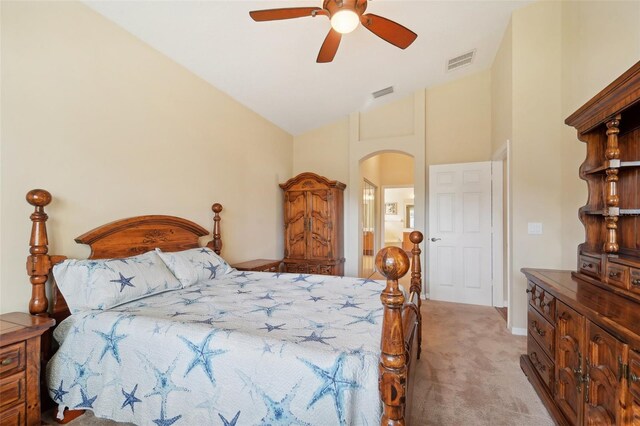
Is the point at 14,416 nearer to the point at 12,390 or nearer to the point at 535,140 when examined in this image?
the point at 12,390

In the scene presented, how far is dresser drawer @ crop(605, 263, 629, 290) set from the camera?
1.54m

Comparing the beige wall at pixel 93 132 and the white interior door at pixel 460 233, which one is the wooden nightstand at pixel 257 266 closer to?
the beige wall at pixel 93 132

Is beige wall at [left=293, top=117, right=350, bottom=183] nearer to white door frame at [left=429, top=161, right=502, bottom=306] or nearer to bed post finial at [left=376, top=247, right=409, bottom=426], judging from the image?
white door frame at [left=429, top=161, right=502, bottom=306]

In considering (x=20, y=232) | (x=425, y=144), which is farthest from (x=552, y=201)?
(x=20, y=232)

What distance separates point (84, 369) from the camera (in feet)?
5.28

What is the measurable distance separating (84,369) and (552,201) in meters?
4.18

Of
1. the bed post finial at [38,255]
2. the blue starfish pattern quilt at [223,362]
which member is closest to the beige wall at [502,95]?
the blue starfish pattern quilt at [223,362]

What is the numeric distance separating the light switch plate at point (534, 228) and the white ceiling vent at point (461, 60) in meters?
2.35

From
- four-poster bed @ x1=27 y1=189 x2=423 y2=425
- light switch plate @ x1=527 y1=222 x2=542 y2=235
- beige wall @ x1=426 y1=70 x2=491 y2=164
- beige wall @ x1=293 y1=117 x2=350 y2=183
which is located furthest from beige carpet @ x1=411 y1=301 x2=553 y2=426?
beige wall @ x1=293 y1=117 x2=350 y2=183

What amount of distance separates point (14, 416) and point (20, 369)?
237 mm

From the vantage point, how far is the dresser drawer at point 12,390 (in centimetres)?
142

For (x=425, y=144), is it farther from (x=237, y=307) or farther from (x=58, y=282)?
(x=58, y=282)

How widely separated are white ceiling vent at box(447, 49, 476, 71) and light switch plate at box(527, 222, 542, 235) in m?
2.35

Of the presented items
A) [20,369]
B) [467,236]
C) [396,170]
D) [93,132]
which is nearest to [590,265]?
[467,236]
